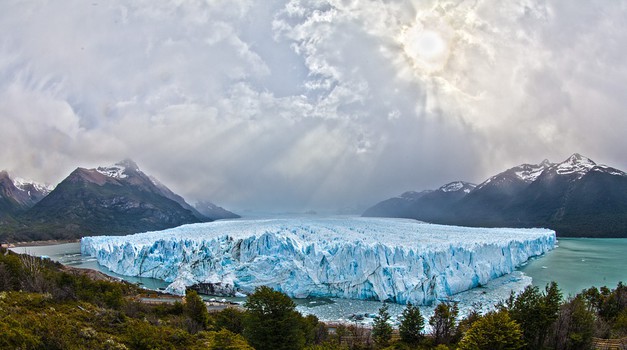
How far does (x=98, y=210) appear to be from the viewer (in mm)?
119125

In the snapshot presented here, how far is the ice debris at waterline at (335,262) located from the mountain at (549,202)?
6835cm

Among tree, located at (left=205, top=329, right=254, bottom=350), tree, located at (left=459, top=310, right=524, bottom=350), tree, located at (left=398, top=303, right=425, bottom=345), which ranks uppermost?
tree, located at (left=205, top=329, right=254, bottom=350)

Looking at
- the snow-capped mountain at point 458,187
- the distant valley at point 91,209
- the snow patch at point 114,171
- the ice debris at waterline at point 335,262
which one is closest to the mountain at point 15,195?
the distant valley at point 91,209

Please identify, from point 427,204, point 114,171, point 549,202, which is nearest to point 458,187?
point 427,204

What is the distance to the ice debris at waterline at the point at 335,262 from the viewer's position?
30.2m

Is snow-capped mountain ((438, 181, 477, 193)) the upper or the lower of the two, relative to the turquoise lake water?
upper

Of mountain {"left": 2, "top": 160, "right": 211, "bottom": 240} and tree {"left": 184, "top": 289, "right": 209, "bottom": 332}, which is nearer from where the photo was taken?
tree {"left": 184, "top": 289, "right": 209, "bottom": 332}

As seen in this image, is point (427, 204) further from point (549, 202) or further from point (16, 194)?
point (16, 194)

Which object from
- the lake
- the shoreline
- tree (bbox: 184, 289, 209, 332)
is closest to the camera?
tree (bbox: 184, 289, 209, 332)

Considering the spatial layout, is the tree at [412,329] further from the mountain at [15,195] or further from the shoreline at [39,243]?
the mountain at [15,195]

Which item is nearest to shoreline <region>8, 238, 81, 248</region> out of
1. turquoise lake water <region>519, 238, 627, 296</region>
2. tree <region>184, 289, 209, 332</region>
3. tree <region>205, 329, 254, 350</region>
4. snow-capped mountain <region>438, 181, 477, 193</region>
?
tree <region>184, 289, 209, 332</region>

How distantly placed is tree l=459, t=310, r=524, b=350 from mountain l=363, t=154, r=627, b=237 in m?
87.3

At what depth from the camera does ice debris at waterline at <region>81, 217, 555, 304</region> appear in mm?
30203

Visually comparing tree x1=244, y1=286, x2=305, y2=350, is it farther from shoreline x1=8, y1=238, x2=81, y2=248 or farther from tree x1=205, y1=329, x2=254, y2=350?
shoreline x1=8, y1=238, x2=81, y2=248
